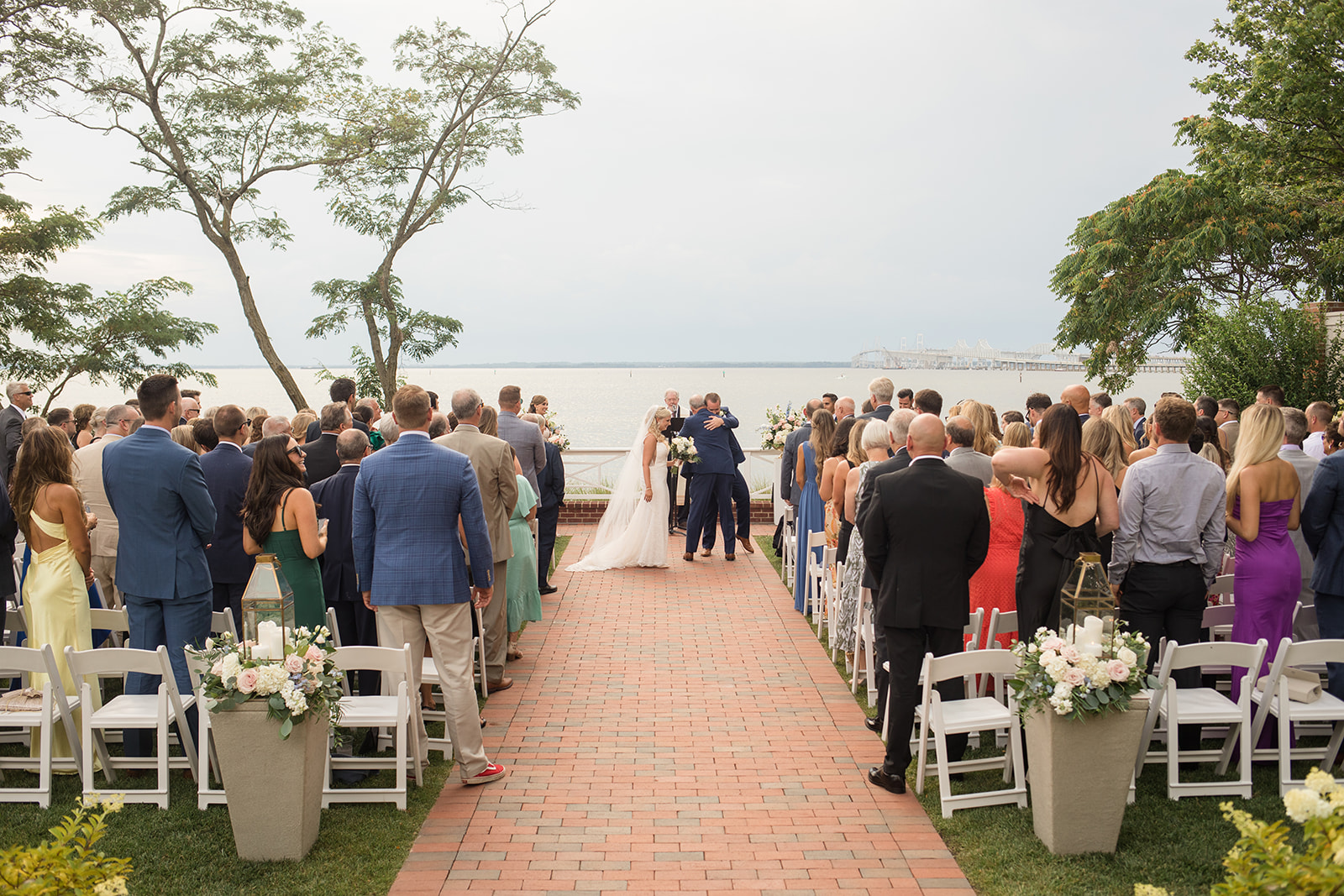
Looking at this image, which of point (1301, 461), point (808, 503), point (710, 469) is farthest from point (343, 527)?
point (1301, 461)

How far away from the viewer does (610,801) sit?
492cm

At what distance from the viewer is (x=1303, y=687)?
4750 mm

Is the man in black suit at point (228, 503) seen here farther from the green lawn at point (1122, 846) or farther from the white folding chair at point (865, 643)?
the green lawn at point (1122, 846)

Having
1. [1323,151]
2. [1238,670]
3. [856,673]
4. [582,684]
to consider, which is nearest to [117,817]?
[582,684]

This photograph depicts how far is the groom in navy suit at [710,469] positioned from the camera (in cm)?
1159

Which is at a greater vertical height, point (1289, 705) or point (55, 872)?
point (55, 872)

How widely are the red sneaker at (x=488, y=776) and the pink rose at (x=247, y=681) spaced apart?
5.11 feet

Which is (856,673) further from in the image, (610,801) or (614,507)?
(614,507)

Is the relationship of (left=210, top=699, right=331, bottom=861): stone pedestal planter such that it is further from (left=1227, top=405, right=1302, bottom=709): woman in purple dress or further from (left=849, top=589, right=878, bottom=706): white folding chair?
(left=1227, top=405, right=1302, bottom=709): woman in purple dress

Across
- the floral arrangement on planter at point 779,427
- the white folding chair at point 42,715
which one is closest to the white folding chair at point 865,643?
the white folding chair at point 42,715

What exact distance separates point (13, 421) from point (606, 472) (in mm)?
9933

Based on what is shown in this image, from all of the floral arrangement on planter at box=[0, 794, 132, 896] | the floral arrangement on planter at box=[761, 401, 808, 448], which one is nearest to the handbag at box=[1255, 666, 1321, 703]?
the floral arrangement on planter at box=[0, 794, 132, 896]

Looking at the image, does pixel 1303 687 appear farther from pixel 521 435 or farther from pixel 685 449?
pixel 685 449

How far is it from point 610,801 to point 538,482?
4608 millimetres
